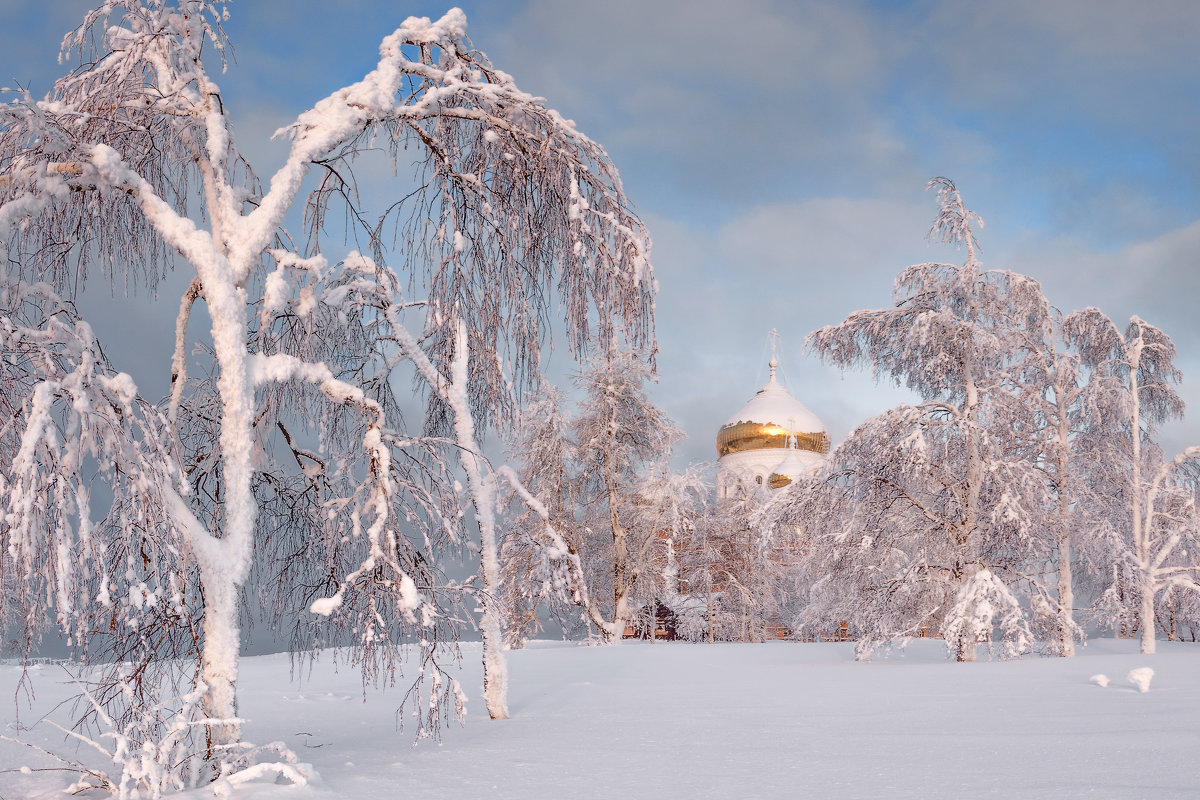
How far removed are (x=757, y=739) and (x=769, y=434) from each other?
5104 centimetres

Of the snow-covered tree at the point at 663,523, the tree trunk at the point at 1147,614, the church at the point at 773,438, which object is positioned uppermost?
the church at the point at 773,438

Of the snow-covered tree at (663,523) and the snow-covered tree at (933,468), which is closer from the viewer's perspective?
the snow-covered tree at (933,468)

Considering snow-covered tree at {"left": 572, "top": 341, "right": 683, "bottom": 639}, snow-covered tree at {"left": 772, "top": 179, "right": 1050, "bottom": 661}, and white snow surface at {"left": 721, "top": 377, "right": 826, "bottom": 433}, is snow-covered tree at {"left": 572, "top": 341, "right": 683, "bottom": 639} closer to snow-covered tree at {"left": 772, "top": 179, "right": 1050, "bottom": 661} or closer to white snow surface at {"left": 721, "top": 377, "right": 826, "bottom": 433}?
snow-covered tree at {"left": 772, "top": 179, "right": 1050, "bottom": 661}

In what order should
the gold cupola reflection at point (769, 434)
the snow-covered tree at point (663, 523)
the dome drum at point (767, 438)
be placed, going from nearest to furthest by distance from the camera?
the snow-covered tree at point (663, 523) → the gold cupola reflection at point (769, 434) → the dome drum at point (767, 438)

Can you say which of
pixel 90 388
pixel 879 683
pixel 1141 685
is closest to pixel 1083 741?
pixel 1141 685

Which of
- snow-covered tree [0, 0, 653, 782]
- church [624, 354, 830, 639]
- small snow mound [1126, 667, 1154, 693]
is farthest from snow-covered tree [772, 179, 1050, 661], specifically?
church [624, 354, 830, 639]

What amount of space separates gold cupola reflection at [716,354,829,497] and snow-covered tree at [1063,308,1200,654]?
34.6 m

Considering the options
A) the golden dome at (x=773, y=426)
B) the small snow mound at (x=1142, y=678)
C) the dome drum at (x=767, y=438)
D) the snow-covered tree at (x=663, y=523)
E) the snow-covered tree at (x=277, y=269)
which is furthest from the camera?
the golden dome at (x=773, y=426)

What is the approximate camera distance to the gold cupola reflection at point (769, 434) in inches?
2192

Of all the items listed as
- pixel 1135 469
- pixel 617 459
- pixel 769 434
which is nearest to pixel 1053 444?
pixel 1135 469

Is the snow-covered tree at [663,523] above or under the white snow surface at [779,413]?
under

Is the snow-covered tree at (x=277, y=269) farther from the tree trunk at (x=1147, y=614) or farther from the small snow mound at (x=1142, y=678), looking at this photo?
the tree trunk at (x=1147, y=614)

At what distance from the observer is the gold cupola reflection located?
183 feet

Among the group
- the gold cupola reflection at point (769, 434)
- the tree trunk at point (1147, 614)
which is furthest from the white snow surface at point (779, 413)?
the tree trunk at point (1147, 614)
